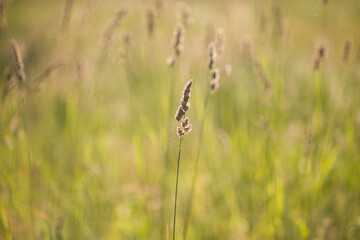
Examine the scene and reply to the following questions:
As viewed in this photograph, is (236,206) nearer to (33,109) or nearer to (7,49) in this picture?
(33,109)

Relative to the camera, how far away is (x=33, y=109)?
3.01 m

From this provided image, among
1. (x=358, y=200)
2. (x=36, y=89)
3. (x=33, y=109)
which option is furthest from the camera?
(x=33, y=109)

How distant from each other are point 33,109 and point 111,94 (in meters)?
0.96

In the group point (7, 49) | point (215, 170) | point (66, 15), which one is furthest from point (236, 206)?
point (7, 49)

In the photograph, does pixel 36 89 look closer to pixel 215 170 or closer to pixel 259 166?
pixel 215 170

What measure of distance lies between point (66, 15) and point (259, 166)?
175 cm

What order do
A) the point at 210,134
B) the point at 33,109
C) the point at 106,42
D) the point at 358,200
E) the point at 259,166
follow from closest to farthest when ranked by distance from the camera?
the point at 106,42 → the point at 358,200 → the point at 259,166 → the point at 210,134 → the point at 33,109

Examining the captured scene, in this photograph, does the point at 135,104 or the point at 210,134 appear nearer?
the point at 210,134

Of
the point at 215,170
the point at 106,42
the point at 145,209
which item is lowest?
the point at 145,209

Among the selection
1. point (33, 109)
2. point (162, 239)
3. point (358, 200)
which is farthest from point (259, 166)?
point (33, 109)

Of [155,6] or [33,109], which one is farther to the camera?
[33,109]

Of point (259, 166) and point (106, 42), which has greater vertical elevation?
point (106, 42)

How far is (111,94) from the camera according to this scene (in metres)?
3.21

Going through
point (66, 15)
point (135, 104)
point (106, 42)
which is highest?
point (66, 15)
